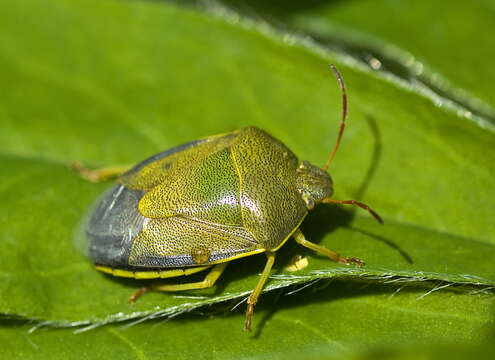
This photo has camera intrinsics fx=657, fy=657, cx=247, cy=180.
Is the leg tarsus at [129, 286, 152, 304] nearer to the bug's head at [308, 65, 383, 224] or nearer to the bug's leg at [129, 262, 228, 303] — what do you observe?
the bug's leg at [129, 262, 228, 303]

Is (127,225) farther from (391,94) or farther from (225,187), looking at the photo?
(391,94)

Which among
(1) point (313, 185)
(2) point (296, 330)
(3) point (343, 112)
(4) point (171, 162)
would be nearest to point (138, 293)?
(4) point (171, 162)

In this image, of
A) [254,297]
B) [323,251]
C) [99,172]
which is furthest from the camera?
[99,172]

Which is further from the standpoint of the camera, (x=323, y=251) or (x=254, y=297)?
(x=323, y=251)

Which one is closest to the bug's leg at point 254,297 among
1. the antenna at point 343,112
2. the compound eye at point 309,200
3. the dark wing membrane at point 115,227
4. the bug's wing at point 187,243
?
the bug's wing at point 187,243

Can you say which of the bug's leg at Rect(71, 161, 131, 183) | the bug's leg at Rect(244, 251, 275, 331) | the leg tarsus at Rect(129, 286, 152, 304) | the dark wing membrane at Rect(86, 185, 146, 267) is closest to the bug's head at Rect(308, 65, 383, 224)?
the bug's leg at Rect(244, 251, 275, 331)

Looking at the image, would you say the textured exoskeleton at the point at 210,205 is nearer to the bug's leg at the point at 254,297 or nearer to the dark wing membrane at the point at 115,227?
the dark wing membrane at the point at 115,227

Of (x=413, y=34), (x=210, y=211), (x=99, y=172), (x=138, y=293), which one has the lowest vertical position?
(x=138, y=293)

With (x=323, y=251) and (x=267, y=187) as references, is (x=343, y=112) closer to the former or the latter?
(x=267, y=187)
